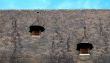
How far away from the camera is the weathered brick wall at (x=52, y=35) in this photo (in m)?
23.7

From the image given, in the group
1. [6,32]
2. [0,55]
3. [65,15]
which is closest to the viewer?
[0,55]

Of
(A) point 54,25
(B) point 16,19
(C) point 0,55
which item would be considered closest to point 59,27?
(A) point 54,25

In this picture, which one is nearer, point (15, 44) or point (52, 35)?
point (15, 44)

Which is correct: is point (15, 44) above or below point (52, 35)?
below

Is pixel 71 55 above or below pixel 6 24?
below

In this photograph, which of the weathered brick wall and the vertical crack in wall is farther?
the weathered brick wall

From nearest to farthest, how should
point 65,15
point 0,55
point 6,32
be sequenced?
point 0,55 → point 6,32 → point 65,15

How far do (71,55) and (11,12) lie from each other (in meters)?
5.75

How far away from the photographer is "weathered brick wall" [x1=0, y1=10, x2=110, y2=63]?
23688 millimetres

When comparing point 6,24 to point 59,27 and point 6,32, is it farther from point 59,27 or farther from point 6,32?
point 59,27

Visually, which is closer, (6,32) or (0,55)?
(0,55)

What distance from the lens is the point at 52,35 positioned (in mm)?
25453

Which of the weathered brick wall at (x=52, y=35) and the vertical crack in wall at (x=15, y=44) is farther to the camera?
the weathered brick wall at (x=52, y=35)

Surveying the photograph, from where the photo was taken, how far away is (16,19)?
2703 centimetres
